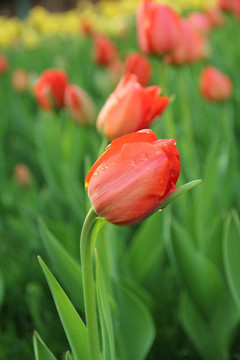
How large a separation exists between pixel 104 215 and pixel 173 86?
1773 mm

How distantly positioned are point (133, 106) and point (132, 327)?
1.20ft

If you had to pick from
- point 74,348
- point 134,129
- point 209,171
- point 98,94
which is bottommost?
point 98,94

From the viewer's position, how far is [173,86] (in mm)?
2236

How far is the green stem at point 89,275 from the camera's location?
53 centimetres

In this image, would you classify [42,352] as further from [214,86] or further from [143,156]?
[214,86]

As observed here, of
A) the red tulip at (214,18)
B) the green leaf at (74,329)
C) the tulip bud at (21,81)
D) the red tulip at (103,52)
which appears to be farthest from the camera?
the tulip bud at (21,81)

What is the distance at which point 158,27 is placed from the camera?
1.14 metres

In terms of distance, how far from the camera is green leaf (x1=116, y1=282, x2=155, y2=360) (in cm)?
92

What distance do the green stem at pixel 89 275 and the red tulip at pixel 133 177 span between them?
0.6 inches

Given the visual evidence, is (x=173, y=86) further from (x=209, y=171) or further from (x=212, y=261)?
(x=212, y=261)

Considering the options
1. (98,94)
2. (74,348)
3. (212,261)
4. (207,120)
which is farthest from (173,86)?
(74,348)

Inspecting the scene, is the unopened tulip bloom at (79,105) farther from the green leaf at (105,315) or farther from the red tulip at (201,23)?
the red tulip at (201,23)

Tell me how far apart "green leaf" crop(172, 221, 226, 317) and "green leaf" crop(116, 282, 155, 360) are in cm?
12

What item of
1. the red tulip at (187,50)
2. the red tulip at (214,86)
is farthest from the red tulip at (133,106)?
the red tulip at (214,86)
